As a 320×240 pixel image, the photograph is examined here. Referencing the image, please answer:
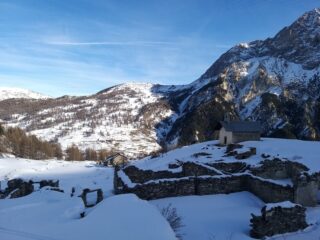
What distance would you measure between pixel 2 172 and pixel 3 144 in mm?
80402

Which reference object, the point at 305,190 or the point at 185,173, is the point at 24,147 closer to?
the point at 185,173

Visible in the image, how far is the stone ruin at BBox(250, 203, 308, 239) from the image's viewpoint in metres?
14.5

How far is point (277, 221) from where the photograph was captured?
1488cm

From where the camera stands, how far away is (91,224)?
404 inches

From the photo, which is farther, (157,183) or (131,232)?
(157,183)

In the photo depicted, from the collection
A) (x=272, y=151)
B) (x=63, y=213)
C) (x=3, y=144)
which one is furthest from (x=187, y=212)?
(x=3, y=144)

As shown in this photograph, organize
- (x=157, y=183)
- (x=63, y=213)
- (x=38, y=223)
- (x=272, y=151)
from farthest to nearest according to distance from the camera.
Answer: (x=272, y=151)
(x=157, y=183)
(x=63, y=213)
(x=38, y=223)

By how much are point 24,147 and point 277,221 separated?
157 m

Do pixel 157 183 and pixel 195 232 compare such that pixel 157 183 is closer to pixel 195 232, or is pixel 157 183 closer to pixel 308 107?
pixel 195 232

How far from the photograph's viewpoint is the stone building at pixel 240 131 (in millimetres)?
67312

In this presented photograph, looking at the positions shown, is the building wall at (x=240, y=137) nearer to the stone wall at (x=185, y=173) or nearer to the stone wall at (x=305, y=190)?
the stone wall at (x=185, y=173)

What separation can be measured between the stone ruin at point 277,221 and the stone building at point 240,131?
171 feet

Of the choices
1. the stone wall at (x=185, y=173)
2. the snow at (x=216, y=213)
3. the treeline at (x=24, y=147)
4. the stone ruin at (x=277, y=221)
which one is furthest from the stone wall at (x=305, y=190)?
the treeline at (x=24, y=147)

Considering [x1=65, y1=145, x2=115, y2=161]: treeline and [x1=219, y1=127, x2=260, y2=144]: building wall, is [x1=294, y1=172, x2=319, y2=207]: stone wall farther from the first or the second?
[x1=65, y1=145, x2=115, y2=161]: treeline
